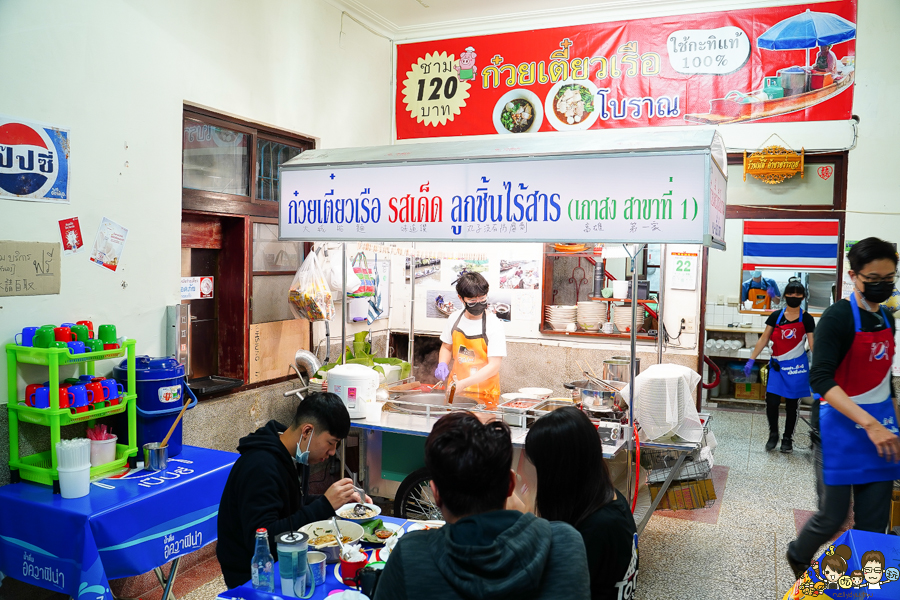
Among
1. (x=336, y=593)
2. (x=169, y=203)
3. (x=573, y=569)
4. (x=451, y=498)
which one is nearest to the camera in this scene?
(x=573, y=569)

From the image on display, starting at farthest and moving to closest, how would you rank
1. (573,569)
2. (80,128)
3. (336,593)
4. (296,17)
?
(296,17)
(80,128)
(336,593)
(573,569)

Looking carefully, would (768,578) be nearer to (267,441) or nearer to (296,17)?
(267,441)

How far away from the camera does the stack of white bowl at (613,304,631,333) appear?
270 inches

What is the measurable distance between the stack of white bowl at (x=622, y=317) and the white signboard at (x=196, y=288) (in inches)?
158

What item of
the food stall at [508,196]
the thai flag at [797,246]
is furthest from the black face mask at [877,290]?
the thai flag at [797,246]

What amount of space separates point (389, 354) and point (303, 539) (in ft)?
17.1

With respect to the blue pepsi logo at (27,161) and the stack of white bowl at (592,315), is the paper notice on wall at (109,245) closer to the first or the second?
the blue pepsi logo at (27,161)

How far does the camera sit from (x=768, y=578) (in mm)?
4031

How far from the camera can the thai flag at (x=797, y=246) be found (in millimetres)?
9430

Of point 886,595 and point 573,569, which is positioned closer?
point 573,569

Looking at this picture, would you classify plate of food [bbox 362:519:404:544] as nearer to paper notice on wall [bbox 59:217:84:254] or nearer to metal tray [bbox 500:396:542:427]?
metal tray [bbox 500:396:542:427]

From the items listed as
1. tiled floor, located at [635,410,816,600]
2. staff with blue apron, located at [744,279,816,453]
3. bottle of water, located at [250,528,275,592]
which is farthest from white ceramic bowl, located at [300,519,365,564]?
staff with blue apron, located at [744,279,816,453]

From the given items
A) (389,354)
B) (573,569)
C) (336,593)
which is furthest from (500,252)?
(573,569)

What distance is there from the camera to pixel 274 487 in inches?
97.0
